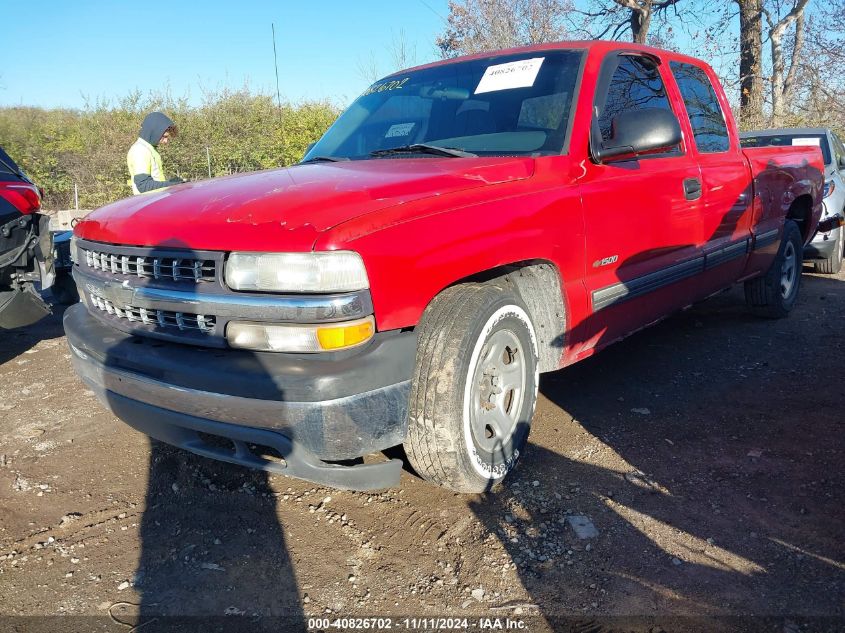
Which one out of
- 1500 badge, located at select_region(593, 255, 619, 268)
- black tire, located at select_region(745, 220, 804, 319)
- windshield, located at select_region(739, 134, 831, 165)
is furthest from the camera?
windshield, located at select_region(739, 134, 831, 165)

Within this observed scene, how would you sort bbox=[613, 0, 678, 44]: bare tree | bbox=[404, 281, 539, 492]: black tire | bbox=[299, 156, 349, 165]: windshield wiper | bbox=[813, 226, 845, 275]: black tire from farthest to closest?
1. bbox=[613, 0, 678, 44]: bare tree
2. bbox=[813, 226, 845, 275]: black tire
3. bbox=[299, 156, 349, 165]: windshield wiper
4. bbox=[404, 281, 539, 492]: black tire

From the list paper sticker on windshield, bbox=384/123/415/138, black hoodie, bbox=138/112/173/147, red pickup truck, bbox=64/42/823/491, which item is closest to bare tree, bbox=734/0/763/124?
red pickup truck, bbox=64/42/823/491

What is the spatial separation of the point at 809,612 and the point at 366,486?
145 cm

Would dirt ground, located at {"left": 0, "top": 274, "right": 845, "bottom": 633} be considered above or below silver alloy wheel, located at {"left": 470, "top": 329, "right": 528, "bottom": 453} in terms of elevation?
below

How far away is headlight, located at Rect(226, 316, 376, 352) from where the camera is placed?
211 centimetres

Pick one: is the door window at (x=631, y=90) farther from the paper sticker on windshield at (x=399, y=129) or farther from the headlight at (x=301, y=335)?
the headlight at (x=301, y=335)

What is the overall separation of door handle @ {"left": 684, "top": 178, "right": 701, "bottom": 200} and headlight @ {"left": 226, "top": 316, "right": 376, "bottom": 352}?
2428mm

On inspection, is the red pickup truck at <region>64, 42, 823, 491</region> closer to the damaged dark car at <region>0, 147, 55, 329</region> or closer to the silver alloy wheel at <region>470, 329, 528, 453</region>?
the silver alloy wheel at <region>470, 329, 528, 453</region>

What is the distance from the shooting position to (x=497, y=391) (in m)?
2.75

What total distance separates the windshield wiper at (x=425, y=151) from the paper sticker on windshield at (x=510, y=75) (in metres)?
0.48

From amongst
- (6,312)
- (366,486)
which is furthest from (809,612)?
(6,312)

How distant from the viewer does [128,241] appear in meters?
2.53

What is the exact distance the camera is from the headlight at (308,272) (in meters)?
2.09

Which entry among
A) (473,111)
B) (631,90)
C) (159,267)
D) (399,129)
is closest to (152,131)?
(399,129)
